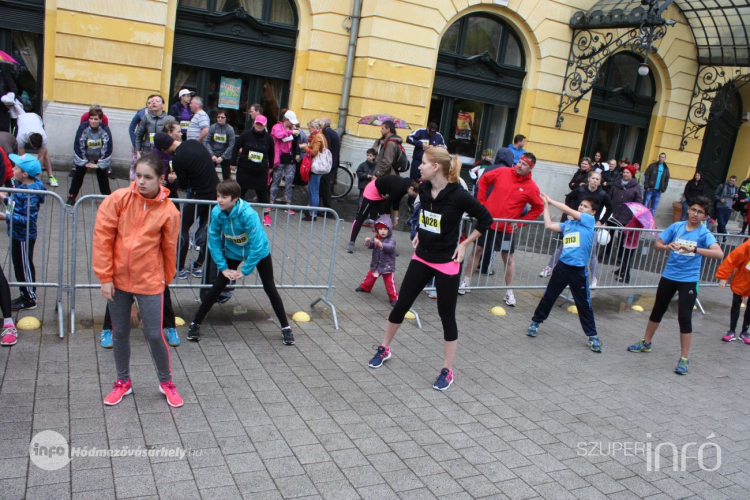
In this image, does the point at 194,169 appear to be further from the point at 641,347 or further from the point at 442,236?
the point at 641,347

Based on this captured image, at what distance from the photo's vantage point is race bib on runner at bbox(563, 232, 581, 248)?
22.1ft

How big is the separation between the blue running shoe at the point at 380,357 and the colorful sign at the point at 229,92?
969 cm

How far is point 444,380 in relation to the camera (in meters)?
5.38

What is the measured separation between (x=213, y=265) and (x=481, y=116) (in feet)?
38.1

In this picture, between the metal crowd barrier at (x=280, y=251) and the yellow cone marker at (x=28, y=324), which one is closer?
the yellow cone marker at (x=28, y=324)

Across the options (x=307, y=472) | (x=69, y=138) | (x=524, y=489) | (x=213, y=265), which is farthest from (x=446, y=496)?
(x=69, y=138)

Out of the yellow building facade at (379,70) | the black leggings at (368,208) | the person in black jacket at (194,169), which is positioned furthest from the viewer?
the yellow building facade at (379,70)

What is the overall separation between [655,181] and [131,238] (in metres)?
15.9

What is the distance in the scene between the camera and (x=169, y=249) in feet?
14.5

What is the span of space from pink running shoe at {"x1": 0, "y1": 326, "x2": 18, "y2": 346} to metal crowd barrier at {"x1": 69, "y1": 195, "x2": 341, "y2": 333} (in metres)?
0.46

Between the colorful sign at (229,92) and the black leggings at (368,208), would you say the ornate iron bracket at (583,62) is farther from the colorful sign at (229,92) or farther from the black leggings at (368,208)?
the black leggings at (368,208)

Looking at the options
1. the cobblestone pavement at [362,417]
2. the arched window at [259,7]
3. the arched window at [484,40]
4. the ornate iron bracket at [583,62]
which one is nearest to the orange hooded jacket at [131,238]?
the cobblestone pavement at [362,417]

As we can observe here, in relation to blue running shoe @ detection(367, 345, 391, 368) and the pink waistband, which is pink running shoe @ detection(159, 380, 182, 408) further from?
the pink waistband

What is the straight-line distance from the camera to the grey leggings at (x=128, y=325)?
4.31 metres
